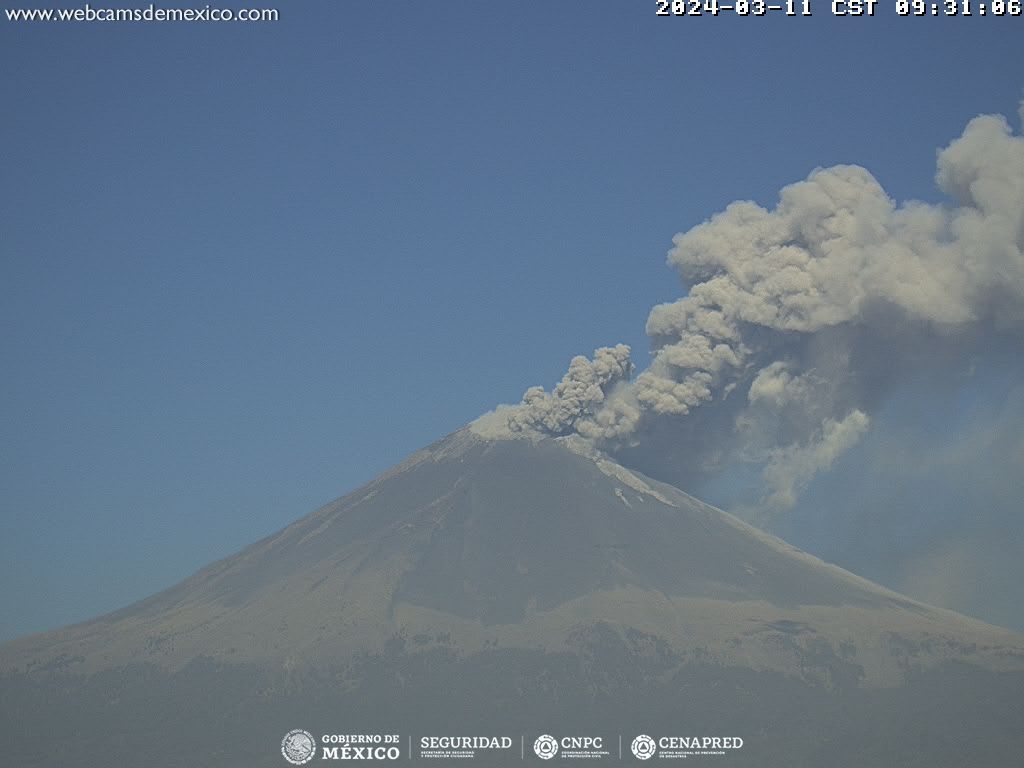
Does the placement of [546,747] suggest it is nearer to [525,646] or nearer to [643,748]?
[643,748]

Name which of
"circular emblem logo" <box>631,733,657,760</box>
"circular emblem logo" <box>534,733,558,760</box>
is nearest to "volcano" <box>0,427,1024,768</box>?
"circular emblem logo" <box>534,733,558,760</box>

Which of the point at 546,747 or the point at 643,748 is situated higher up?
the point at 546,747

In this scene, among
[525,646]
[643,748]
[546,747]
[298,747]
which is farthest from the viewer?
[525,646]

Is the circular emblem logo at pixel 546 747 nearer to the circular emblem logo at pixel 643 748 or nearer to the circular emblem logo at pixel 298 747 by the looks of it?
the circular emblem logo at pixel 643 748

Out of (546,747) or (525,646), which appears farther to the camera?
(525,646)

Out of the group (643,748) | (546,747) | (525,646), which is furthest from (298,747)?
(643,748)

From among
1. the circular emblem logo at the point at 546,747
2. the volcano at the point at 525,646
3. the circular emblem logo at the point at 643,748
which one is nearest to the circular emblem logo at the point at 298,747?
the volcano at the point at 525,646

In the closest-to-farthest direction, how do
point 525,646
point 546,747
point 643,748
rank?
point 546,747, point 643,748, point 525,646
